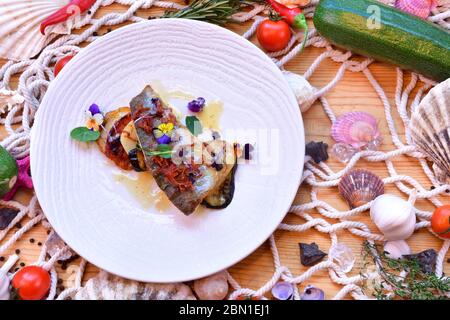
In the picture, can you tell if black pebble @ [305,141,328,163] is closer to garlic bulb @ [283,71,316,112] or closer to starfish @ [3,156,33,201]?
garlic bulb @ [283,71,316,112]

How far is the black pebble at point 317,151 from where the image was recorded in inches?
69.8

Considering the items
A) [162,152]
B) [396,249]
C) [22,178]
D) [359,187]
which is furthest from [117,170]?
[396,249]

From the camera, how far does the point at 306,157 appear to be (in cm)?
178

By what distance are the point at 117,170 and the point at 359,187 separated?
0.74m

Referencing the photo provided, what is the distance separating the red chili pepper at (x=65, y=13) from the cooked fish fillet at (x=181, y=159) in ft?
1.32

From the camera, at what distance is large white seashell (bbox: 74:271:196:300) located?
5.45 ft

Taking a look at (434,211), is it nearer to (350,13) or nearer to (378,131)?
(378,131)

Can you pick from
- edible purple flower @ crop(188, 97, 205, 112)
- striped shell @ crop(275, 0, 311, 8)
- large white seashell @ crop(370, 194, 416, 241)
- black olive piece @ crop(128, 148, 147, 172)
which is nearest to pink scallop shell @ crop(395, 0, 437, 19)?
striped shell @ crop(275, 0, 311, 8)

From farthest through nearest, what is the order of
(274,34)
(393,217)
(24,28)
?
(24,28) → (274,34) → (393,217)

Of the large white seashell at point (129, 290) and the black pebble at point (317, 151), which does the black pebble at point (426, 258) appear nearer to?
the black pebble at point (317, 151)

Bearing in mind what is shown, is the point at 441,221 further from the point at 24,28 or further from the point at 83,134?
the point at 24,28

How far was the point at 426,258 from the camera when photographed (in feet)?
5.44

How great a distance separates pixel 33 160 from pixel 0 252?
0.30 m

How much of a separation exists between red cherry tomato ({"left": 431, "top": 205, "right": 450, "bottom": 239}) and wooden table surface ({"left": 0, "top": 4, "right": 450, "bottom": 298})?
5 centimetres
